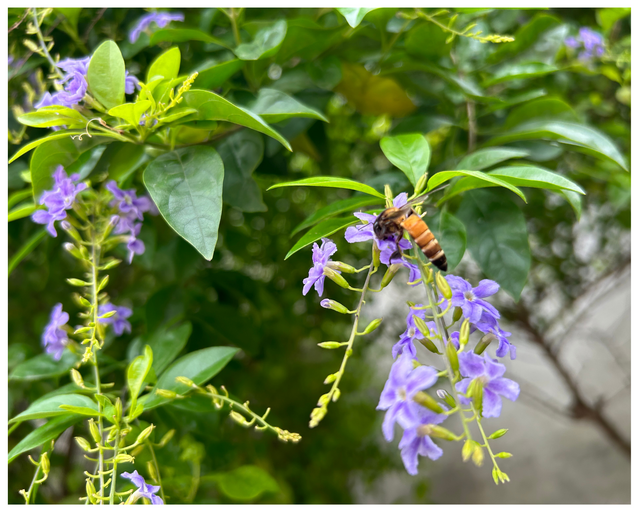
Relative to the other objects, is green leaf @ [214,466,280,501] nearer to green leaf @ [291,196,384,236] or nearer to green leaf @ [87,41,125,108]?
green leaf @ [291,196,384,236]

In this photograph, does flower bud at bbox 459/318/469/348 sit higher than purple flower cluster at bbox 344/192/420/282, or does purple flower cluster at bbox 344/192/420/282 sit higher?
purple flower cluster at bbox 344/192/420/282

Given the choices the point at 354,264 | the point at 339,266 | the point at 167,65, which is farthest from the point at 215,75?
the point at 354,264

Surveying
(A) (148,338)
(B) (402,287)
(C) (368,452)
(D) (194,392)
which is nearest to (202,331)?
(A) (148,338)

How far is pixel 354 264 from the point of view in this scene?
88 cm

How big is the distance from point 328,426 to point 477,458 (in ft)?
3.07

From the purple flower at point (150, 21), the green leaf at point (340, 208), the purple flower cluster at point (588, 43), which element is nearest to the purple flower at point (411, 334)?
the green leaf at point (340, 208)

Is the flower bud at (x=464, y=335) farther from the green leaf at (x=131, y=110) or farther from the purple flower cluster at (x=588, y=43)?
the purple flower cluster at (x=588, y=43)

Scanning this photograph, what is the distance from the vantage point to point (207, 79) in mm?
469

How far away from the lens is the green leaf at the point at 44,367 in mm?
499

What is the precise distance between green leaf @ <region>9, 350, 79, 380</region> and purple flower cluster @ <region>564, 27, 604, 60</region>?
32.5 inches

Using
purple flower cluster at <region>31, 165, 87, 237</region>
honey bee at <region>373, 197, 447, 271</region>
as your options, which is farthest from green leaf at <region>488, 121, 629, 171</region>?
purple flower cluster at <region>31, 165, 87, 237</region>

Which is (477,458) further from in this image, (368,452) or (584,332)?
(584,332)

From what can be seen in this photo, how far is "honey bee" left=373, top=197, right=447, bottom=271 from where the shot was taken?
0.32m

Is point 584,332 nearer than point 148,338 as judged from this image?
No
